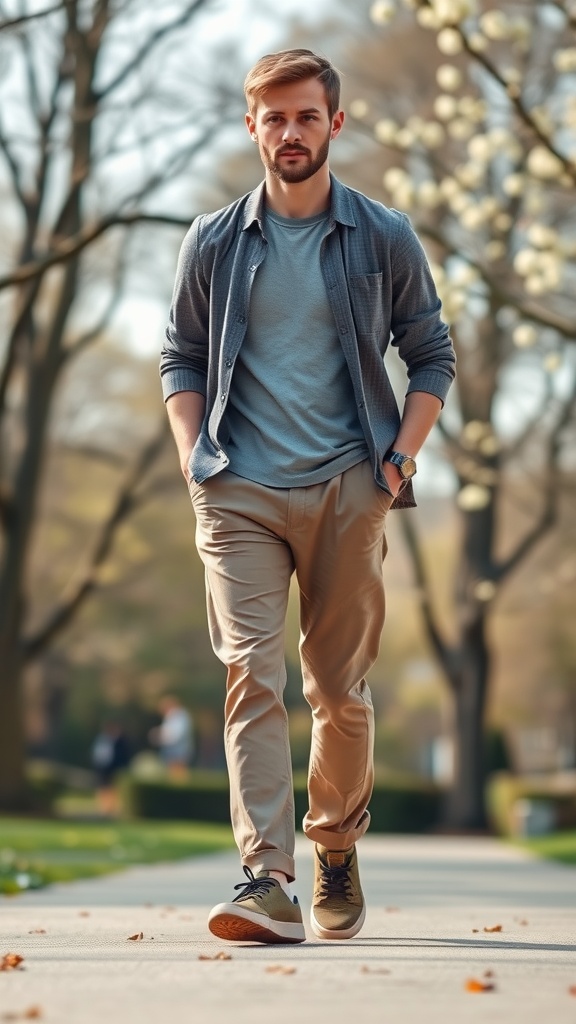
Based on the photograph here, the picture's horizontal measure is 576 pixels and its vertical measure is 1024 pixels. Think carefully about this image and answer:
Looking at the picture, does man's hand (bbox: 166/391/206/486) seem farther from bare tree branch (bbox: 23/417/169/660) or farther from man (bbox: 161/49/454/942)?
bare tree branch (bbox: 23/417/169/660)

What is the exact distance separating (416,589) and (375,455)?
2106cm

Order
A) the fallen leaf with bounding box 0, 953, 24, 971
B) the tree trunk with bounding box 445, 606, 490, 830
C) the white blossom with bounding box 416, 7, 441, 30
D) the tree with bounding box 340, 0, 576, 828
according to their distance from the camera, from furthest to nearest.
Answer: the tree trunk with bounding box 445, 606, 490, 830, the tree with bounding box 340, 0, 576, 828, the white blossom with bounding box 416, 7, 441, 30, the fallen leaf with bounding box 0, 953, 24, 971

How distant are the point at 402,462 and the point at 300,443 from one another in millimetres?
285

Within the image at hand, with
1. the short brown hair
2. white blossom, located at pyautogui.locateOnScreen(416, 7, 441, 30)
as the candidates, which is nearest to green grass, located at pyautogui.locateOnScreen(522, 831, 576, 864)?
white blossom, located at pyautogui.locateOnScreen(416, 7, 441, 30)

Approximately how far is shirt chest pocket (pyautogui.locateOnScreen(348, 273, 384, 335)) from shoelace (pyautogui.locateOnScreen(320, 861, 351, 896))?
148 cm

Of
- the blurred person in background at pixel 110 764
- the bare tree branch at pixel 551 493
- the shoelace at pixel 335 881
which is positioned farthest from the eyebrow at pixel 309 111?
the blurred person in background at pixel 110 764

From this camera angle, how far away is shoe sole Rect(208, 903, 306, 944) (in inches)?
175

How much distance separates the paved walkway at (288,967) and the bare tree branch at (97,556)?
15.5 meters

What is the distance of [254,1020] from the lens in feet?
10.3

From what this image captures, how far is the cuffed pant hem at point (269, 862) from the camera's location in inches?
182

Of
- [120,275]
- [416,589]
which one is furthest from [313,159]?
[416,589]

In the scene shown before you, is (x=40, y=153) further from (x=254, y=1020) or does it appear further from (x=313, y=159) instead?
(x=254, y=1020)

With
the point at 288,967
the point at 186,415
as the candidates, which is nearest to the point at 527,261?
the point at 186,415

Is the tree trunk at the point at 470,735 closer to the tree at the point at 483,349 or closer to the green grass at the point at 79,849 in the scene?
the tree at the point at 483,349
